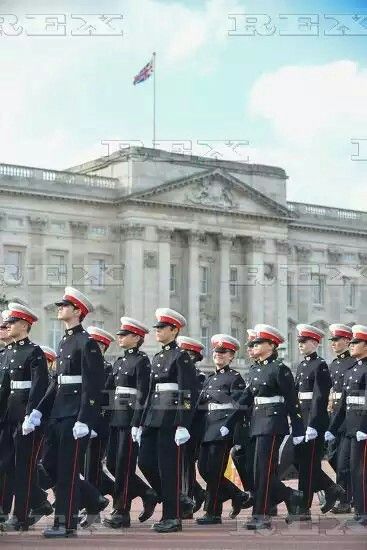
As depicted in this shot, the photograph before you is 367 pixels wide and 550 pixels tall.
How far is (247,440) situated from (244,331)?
5820 centimetres

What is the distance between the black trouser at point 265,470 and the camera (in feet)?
44.1

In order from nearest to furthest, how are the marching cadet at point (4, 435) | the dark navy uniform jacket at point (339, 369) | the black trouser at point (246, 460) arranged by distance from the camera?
the marching cadet at point (4, 435) < the black trouser at point (246, 460) < the dark navy uniform jacket at point (339, 369)

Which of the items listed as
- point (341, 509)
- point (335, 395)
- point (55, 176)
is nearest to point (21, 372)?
point (341, 509)

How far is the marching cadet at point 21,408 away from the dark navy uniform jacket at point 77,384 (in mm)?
136

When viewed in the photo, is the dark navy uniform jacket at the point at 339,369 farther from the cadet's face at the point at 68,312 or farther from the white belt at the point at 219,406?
the cadet's face at the point at 68,312

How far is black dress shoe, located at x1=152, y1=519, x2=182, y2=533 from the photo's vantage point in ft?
43.3

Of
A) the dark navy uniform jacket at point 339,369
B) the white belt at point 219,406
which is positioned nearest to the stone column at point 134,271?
the dark navy uniform jacket at point 339,369

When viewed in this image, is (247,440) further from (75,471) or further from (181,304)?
(181,304)

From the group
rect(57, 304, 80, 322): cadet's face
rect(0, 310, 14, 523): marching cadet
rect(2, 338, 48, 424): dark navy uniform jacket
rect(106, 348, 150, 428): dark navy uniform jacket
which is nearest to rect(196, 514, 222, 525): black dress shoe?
rect(106, 348, 150, 428): dark navy uniform jacket

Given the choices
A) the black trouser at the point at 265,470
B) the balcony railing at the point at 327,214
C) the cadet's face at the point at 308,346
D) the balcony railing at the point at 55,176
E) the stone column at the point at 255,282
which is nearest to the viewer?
the black trouser at the point at 265,470

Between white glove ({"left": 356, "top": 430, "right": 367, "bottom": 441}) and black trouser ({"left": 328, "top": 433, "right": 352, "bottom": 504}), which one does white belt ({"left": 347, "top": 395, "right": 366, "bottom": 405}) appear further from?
black trouser ({"left": 328, "top": 433, "right": 352, "bottom": 504})

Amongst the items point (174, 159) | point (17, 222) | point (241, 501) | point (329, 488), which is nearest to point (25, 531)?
point (241, 501)

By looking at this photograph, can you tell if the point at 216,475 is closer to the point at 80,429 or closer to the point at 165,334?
the point at 165,334

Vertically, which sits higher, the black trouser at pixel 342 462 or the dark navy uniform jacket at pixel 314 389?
the dark navy uniform jacket at pixel 314 389
